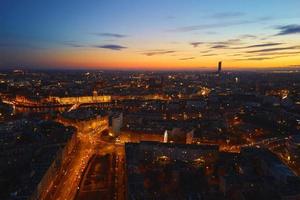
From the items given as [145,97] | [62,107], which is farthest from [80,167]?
[145,97]

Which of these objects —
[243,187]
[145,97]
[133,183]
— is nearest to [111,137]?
[133,183]

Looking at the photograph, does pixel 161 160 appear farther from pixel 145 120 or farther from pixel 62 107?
pixel 62 107

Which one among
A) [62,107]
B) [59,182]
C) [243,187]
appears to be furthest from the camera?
[62,107]

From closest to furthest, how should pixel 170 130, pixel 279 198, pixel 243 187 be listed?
pixel 279 198
pixel 243 187
pixel 170 130

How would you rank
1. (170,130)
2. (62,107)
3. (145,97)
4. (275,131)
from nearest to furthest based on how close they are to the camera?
(170,130) → (275,131) → (62,107) → (145,97)

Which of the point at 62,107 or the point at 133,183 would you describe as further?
the point at 62,107

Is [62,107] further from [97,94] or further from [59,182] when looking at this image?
[59,182]

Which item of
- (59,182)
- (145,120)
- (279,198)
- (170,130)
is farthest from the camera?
(145,120)

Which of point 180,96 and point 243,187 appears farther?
point 180,96

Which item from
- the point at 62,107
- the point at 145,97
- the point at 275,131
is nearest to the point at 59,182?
the point at 275,131
